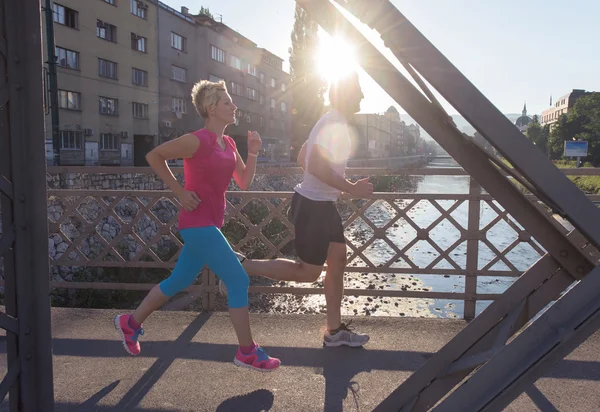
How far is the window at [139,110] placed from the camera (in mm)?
36350

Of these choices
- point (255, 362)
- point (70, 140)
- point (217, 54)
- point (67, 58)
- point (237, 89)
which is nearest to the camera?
point (255, 362)

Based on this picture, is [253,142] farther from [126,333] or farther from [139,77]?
[139,77]

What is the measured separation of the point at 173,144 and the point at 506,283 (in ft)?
38.8

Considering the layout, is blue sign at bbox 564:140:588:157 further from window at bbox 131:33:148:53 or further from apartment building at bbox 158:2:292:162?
window at bbox 131:33:148:53

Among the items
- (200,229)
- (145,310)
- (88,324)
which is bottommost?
(88,324)

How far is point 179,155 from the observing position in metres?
2.86

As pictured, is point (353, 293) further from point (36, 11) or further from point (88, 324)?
point (36, 11)

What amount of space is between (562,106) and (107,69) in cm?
11460

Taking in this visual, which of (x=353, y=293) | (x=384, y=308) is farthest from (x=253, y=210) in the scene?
(x=353, y=293)

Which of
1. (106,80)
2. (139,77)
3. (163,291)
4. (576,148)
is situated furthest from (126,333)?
(576,148)

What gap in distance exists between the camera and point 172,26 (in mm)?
39469

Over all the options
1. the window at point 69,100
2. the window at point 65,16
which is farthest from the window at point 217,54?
the window at point 69,100

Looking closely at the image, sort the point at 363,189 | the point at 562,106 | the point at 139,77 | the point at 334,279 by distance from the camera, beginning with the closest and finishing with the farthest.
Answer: the point at 363,189, the point at 334,279, the point at 139,77, the point at 562,106

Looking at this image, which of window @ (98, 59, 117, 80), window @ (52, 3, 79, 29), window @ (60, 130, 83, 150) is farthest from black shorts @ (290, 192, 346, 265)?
window @ (98, 59, 117, 80)
